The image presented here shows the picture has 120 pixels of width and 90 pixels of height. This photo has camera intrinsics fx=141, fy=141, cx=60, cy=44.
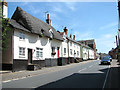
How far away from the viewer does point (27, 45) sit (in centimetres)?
2047

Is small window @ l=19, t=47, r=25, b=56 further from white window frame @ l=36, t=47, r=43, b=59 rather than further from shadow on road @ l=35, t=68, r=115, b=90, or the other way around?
shadow on road @ l=35, t=68, r=115, b=90

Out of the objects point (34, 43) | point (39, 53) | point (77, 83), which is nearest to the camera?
point (77, 83)

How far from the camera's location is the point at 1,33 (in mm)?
15562

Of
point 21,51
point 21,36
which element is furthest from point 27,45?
point 21,36

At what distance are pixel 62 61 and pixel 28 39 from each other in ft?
36.2

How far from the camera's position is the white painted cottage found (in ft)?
58.9

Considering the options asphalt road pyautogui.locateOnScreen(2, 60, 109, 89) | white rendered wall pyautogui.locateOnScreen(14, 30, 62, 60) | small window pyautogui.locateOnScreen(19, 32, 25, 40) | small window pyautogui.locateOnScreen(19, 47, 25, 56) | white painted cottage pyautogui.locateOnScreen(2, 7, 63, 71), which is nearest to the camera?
asphalt road pyautogui.locateOnScreen(2, 60, 109, 89)

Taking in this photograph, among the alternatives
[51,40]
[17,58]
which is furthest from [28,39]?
[51,40]

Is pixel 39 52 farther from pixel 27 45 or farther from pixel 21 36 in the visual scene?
pixel 21 36

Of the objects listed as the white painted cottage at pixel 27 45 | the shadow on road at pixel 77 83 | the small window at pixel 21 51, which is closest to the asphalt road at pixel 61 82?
the shadow on road at pixel 77 83

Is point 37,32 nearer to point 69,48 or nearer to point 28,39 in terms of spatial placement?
point 28,39

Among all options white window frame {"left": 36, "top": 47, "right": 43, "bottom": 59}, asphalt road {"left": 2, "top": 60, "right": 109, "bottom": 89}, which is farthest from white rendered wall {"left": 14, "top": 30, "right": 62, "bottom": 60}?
asphalt road {"left": 2, "top": 60, "right": 109, "bottom": 89}

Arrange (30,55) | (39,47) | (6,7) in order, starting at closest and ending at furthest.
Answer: (6,7) < (30,55) < (39,47)

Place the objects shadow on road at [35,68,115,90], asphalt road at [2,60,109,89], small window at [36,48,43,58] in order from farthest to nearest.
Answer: small window at [36,48,43,58]
asphalt road at [2,60,109,89]
shadow on road at [35,68,115,90]
